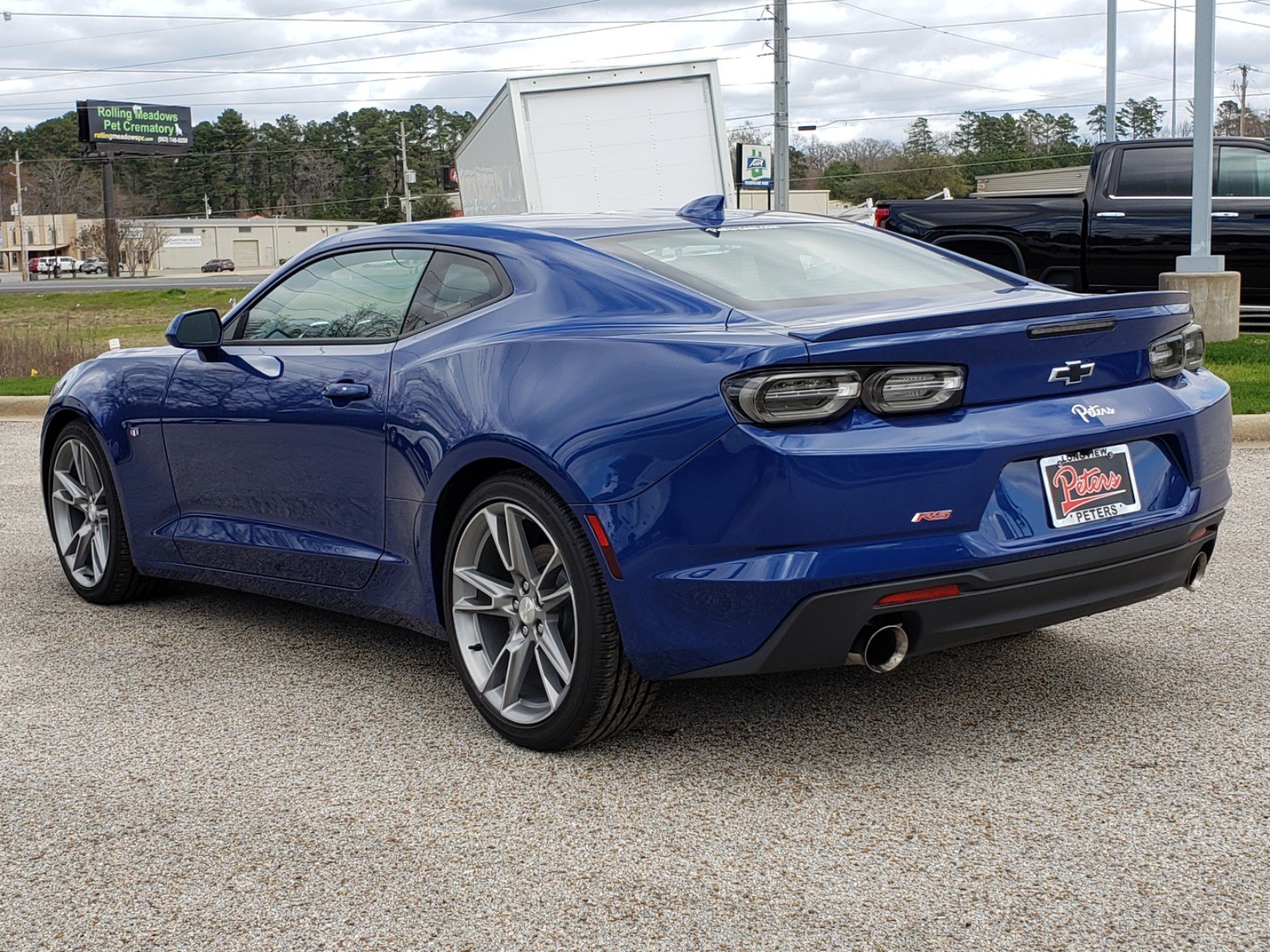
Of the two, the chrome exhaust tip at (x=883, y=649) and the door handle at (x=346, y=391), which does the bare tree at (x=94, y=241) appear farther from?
the chrome exhaust tip at (x=883, y=649)

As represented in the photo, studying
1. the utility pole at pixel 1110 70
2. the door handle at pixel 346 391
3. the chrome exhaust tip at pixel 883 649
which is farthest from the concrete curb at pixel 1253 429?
the utility pole at pixel 1110 70

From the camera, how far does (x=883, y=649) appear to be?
369 cm

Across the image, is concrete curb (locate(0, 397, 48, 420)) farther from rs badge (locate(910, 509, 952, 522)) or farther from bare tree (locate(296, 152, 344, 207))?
bare tree (locate(296, 152, 344, 207))

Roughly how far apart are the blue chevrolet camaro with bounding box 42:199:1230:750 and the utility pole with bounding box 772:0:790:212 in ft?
83.2

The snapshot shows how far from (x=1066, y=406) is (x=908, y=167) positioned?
363 ft

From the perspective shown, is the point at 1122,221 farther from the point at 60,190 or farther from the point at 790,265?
the point at 60,190

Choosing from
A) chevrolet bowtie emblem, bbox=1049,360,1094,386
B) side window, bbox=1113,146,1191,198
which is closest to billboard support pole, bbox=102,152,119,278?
side window, bbox=1113,146,1191,198

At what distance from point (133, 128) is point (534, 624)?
387ft

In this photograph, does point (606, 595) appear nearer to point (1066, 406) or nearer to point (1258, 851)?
point (1066, 406)

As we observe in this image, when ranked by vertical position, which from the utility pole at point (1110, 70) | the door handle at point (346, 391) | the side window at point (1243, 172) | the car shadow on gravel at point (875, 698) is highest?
the utility pole at point (1110, 70)

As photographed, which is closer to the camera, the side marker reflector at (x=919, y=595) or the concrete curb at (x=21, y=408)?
the side marker reflector at (x=919, y=595)

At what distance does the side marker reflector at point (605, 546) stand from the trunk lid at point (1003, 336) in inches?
24.0

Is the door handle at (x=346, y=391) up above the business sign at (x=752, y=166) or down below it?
below

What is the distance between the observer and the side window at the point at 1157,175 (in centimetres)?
1430
